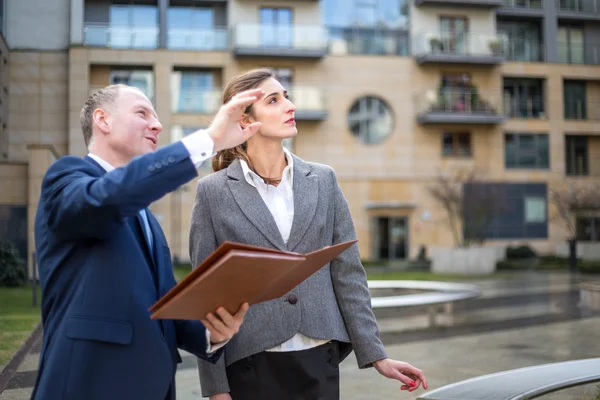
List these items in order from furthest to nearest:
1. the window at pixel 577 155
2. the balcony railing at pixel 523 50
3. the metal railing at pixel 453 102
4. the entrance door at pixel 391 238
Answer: the window at pixel 577 155 < the metal railing at pixel 453 102 < the entrance door at pixel 391 238 < the balcony railing at pixel 523 50

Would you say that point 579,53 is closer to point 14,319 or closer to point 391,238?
point 391,238

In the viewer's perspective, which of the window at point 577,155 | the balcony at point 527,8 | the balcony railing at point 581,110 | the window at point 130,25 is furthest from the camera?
the window at point 577,155

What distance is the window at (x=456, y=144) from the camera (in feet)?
115

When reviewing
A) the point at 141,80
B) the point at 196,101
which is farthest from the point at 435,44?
the point at 141,80

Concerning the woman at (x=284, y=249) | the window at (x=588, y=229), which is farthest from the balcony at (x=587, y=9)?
the window at (x=588, y=229)

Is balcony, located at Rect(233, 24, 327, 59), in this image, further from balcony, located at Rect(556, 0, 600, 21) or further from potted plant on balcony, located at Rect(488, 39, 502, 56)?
balcony, located at Rect(556, 0, 600, 21)

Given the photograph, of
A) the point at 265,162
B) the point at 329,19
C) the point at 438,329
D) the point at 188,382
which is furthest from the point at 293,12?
the point at 265,162

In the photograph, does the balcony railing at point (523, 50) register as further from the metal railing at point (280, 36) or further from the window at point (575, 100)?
the metal railing at point (280, 36)

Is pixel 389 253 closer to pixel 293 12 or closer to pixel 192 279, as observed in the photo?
pixel 293 12

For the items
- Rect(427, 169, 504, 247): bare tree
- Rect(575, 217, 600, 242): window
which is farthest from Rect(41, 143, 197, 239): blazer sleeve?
Rect(575, 217, 600, 242): window

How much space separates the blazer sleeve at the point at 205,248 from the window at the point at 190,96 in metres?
26.9

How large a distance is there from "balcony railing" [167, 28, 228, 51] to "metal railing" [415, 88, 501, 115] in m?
9.79

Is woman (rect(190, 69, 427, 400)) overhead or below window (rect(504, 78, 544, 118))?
below

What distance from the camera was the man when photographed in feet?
5.77
